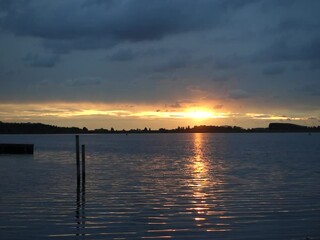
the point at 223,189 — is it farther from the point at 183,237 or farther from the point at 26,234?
the point at 26,234

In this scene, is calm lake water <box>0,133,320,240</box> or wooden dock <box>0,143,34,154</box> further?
wooden dock <box>0,143,34,154</box>

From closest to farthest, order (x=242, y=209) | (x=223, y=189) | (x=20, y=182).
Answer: (x=242, y=209) < (x=223, y=189) < (x=20, y=182)

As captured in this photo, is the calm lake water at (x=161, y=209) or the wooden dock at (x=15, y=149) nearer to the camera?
the calm lake water at (x=161, y=209)

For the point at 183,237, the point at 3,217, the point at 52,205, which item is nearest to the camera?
the point at 183,237

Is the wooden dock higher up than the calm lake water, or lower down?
higher up

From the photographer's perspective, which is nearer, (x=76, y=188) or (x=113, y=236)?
(x=113, y=236)

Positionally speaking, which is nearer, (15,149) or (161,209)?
(161,209)

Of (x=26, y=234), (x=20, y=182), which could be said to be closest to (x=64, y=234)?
(x=26, y=234)

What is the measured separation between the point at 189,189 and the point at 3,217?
13.7 meters

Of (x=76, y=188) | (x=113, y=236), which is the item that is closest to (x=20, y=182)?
(x=76, y=188)

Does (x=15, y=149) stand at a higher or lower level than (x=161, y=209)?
higher

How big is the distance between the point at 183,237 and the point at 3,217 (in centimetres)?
844

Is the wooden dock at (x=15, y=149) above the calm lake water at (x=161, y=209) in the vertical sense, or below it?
above

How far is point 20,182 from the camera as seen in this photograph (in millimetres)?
34938
